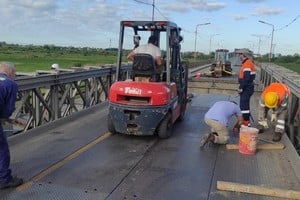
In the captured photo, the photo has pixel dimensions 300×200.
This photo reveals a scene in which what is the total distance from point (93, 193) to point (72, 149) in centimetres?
217

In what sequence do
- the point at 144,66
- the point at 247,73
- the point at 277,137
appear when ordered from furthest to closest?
the point at 247,73
the point at 277,137
the point at 144,66

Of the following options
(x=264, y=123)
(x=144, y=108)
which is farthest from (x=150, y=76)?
(x=264, y=123)

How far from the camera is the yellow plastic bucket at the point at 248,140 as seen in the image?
7.50 m

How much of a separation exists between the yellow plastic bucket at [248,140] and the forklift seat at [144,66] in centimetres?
219

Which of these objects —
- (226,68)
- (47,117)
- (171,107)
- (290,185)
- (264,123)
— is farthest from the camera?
(226,68)

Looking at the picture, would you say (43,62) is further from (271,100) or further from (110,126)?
(271,100)

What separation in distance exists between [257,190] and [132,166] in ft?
6.67

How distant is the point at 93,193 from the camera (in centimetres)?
543

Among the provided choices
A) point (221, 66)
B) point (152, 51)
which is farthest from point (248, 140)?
point (221, 66)

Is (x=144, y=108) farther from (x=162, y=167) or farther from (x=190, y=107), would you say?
(x=190, y=107)

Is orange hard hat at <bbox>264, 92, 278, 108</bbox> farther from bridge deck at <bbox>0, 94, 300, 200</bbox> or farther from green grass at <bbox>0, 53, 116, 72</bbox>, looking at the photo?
green grass at <bbox>0, 53, 116, 72</bbox>

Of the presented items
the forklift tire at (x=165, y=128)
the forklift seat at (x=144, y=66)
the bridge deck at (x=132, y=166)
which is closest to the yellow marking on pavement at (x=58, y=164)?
the bridge deck at (x=132, y=166)

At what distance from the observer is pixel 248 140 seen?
7.53 metres

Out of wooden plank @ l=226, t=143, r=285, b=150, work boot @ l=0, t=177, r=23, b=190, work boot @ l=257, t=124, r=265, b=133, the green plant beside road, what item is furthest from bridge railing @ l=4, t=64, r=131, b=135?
work boot @ l=257, t=124, r=265, b=133
